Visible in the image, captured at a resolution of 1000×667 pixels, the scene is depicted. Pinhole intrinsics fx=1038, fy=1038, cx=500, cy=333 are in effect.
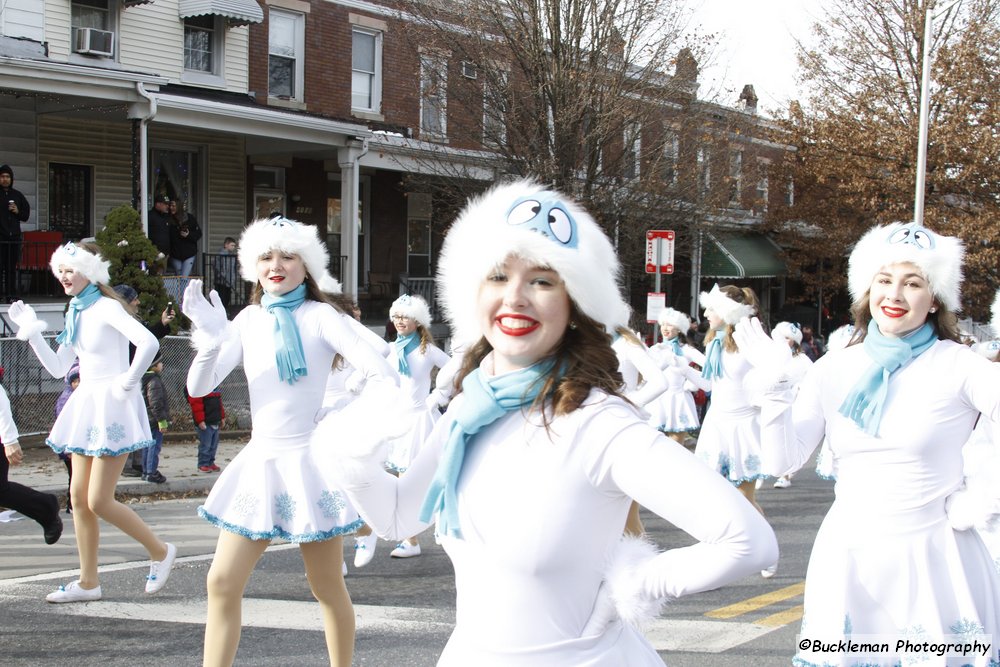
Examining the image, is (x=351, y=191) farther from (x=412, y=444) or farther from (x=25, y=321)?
(x=25, y=321)

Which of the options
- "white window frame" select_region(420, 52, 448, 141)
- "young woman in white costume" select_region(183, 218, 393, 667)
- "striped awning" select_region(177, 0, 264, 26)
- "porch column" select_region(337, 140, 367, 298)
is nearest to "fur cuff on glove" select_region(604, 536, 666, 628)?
"young woman in white costume" select_region(183, 218, 393, 667)

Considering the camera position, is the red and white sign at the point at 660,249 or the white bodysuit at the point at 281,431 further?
the red and white sign at the point at 660,249

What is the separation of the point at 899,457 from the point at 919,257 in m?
0.80

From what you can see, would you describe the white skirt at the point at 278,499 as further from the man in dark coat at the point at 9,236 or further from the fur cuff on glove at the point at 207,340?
the man in dark coat at the point at 9,236

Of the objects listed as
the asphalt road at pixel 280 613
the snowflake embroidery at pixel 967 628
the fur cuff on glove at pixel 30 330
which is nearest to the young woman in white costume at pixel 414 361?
the asphalt road at pixel 280 613

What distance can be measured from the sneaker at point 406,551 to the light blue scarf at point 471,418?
5198mm

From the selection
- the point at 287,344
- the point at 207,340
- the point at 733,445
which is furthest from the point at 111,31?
the point at 287,344

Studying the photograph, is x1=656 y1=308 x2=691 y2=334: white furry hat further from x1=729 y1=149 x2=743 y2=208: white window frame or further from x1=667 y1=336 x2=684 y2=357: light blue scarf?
x1=729 y1=149 x2=743 y2=208: white window frame

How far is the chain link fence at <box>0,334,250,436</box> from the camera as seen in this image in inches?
460

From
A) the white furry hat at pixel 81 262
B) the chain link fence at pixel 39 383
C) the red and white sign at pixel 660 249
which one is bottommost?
the chain link fence at pixel 39 383

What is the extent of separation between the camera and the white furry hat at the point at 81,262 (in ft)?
21.1

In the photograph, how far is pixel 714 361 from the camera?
820cm

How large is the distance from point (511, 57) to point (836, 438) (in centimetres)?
1453

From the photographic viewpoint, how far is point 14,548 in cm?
752
